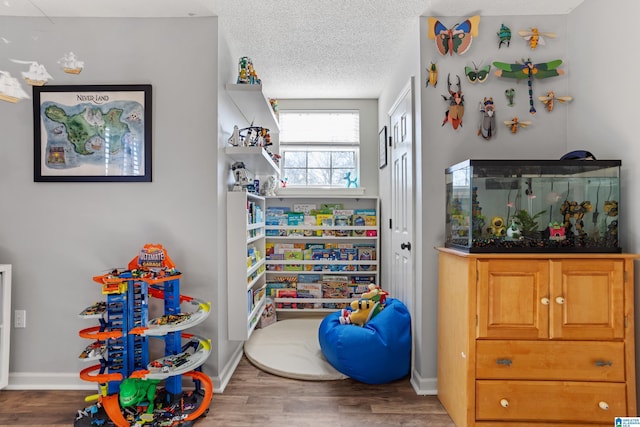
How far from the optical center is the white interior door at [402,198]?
2.52 metres

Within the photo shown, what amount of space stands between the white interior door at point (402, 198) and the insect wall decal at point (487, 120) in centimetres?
44

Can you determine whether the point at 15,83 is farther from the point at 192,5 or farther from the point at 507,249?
the point at 507,249

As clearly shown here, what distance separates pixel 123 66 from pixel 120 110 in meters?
0.29

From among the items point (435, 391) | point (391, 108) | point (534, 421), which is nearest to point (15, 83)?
point (391, 108)

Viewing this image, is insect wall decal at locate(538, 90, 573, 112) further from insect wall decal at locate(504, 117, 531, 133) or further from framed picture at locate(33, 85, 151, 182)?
framed picture at locate(33, 85, 151, 182)

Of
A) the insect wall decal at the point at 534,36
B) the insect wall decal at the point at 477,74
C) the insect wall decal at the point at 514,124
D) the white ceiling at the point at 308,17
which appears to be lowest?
the insect wall decal at the point at 514,124

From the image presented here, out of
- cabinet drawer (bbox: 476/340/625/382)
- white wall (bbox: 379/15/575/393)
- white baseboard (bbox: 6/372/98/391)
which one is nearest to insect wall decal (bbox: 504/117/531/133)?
white wall (bbox: 379/15/575/393)

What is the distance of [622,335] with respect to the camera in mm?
1737

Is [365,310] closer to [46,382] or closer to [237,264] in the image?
[237,264]

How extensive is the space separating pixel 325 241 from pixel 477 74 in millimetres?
2188

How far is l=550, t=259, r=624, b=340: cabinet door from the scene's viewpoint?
1744 mm

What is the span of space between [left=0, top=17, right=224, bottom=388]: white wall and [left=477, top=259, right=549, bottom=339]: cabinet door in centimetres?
156

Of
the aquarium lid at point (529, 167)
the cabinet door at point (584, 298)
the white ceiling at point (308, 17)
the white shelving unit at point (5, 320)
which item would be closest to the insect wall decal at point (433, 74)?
the white ceiling at point (308, 17)

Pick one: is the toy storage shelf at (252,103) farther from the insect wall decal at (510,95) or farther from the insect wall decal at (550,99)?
the insect wall decal at (550,99)
